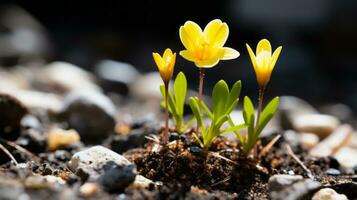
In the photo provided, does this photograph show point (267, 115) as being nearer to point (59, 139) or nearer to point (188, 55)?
point (188, 55)

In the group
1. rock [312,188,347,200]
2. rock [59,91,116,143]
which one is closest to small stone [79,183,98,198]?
rock [312,188,347,200]

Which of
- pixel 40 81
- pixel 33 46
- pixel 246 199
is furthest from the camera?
pixel 33 46

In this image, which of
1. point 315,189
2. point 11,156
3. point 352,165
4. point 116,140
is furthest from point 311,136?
point 11,156

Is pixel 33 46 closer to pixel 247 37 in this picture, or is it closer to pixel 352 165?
pixel 247 37

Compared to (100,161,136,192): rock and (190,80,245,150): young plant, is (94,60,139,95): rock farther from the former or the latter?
(100,161,136,192): rock

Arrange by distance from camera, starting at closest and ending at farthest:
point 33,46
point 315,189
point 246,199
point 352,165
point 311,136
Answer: point 315,189, point 246,199, point 352,165, point 311,136, point 33,46

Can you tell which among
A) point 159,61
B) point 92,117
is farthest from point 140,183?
point 92,117
